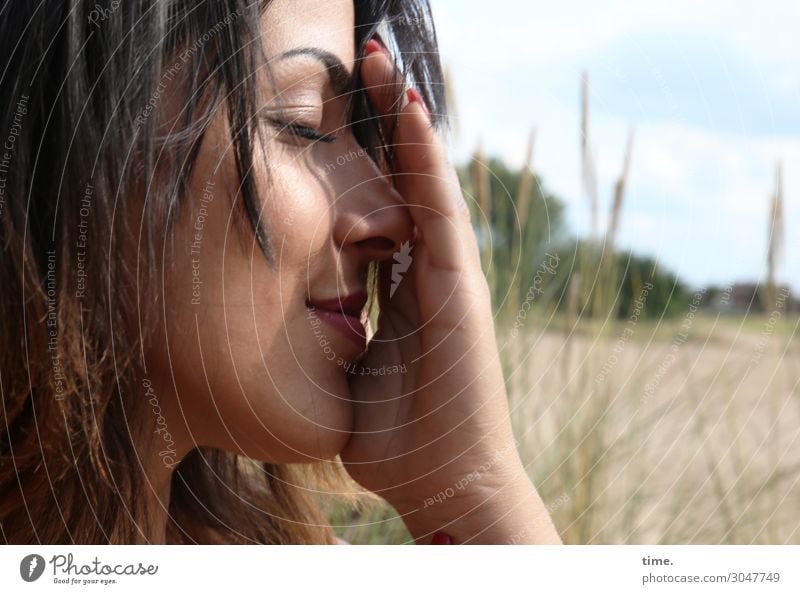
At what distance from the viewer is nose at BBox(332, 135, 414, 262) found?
0.76 meters

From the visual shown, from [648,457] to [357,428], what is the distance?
80 centimetres

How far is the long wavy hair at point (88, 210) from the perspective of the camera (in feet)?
2.23

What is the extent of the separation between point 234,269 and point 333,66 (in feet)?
0.63

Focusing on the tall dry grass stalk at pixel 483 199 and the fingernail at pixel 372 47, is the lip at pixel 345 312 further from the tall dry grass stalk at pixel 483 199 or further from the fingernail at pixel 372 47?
the tall dry grass stalk at pixel 483 199

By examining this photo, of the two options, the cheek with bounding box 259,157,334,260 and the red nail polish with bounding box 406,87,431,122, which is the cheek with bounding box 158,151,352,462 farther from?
the red nail polish with bounding box 406,87,431,122

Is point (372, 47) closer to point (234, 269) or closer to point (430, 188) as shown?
point (430, 188)

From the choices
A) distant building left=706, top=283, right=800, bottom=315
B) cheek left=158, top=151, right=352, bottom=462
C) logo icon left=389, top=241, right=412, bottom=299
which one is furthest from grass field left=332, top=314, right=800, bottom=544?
cheek left=158, top=151, right=352, bottom=462

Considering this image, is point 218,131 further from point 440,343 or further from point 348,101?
point 440,343

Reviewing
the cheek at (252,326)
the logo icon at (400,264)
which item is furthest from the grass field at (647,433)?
the cheek at (252,326)

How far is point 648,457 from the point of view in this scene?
4.85 ft

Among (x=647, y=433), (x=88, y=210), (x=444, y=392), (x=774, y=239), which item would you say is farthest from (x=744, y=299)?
(x=88, y=210)
